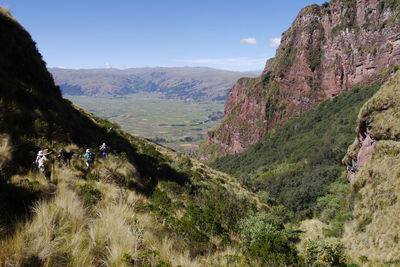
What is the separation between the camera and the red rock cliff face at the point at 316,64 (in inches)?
4313

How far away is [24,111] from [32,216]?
957 centimetres

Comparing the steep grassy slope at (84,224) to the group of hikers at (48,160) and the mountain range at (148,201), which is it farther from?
the group of hikers at (48,160)

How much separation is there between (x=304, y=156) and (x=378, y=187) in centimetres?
8501

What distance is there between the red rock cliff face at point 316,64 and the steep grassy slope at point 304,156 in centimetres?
988

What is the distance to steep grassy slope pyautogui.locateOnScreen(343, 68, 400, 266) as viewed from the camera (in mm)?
15112

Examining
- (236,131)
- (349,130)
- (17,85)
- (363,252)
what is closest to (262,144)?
(236,131)

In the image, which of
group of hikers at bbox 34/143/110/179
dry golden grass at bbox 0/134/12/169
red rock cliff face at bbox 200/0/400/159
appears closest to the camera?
dry golden grass at bbox 0/134/12/169

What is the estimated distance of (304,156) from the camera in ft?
325

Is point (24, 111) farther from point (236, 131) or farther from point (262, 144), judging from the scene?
point (236, 131)

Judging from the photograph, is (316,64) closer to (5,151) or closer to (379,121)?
(379,121)

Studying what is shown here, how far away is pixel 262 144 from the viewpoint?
145125 millimetres

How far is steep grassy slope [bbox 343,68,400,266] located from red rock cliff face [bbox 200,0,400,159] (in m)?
108

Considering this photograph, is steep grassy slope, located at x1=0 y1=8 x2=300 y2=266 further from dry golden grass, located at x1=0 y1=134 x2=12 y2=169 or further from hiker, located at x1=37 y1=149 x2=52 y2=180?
hiker, located at x1=37 y1=149 x2=52 y2=180

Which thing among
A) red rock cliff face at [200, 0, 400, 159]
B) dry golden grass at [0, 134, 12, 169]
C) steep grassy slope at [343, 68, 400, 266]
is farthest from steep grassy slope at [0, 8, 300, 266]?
red rock cliff face at [200, 0, 400, 159]
